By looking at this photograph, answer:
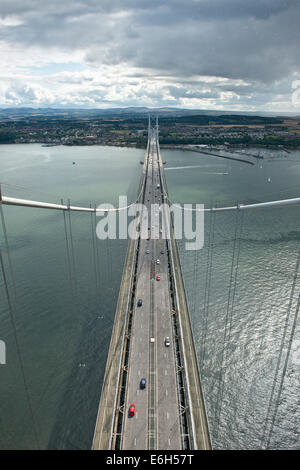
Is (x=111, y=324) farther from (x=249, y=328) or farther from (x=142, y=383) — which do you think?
(x=249, y=328)

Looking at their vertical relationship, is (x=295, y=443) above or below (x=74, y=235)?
below

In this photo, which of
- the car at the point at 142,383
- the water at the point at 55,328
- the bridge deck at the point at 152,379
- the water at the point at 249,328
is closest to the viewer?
the bridge deck at the point at 152,379

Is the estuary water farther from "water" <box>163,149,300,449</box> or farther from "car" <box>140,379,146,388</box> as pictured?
"car" <box>140,379,146,388</box>

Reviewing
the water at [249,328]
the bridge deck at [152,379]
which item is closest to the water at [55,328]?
the bridge deck at [152,379]

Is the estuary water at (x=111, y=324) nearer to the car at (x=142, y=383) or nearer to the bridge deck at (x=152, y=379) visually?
the bridge deck at (x=152, y=379)

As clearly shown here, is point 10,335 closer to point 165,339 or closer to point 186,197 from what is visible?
point 165,339

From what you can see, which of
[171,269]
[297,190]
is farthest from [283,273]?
[297,190]
